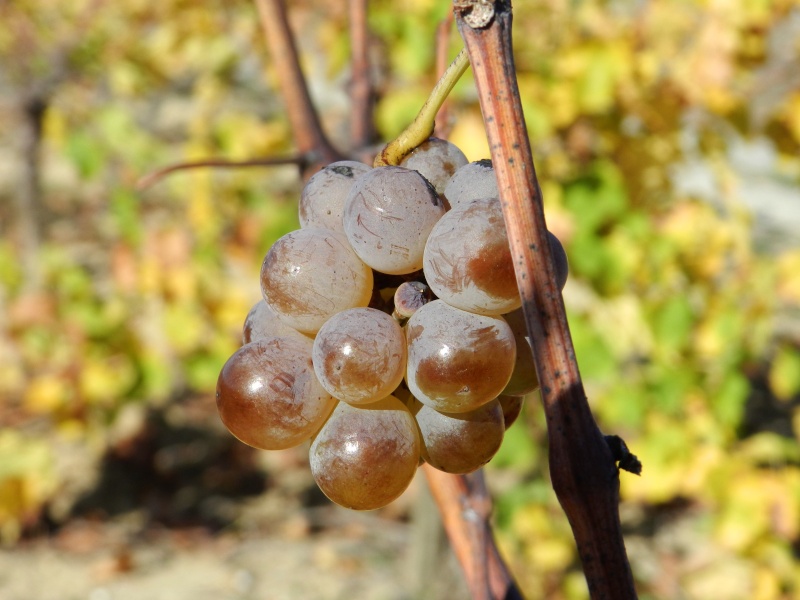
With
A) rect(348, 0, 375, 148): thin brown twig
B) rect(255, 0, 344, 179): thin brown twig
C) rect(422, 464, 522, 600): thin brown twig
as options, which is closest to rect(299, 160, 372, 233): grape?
rect(422, 464, 522, 600): thin brown twig

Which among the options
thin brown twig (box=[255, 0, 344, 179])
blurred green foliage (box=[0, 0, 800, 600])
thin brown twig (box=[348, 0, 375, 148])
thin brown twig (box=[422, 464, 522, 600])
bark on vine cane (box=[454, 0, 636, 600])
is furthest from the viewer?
blurred green foliage (box=[0, 0, 800, 600])

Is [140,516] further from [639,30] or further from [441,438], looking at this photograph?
[441,438]

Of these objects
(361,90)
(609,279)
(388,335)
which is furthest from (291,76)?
(609,279)

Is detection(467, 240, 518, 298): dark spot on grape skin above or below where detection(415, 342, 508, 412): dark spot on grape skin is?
above

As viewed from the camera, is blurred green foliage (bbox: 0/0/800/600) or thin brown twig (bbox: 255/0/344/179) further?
blurred green foliage (bbox: 0/0/800/600)

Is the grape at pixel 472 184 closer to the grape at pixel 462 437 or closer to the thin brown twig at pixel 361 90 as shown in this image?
the grape at pixel 462 437

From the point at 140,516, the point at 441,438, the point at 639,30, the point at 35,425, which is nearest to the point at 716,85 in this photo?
the point at 639,30

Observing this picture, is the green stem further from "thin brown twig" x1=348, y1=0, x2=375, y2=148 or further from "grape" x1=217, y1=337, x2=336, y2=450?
"thin brown twig" x1=348, y1=0, x2=375, y2=148

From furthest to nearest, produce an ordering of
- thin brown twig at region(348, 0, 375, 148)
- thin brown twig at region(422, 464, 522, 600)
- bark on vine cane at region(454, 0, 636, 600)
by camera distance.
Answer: thin brown twig at region(348, 0, 375, 148) < thin brown twig at region(422, 464, 522, 600) < bark on vine cane at region(454, 0, 636, 600)

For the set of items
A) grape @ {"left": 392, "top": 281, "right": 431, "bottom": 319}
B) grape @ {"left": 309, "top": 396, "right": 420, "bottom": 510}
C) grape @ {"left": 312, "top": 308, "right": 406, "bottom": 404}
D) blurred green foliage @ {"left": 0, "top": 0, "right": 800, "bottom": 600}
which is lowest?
grape @ {"left": 309, "top": 396, "right": 420, "bottom": 510}
